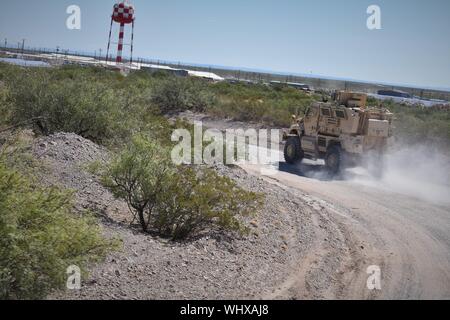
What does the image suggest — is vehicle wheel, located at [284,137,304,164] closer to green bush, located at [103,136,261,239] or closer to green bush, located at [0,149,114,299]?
green bush, located at [103,136,261,239]

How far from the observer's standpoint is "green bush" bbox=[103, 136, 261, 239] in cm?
931

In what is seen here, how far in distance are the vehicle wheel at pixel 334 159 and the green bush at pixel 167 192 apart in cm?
876

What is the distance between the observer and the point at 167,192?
30.6 feet

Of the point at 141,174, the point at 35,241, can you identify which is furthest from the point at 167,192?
the point at 35,241

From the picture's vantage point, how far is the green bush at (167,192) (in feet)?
30.6

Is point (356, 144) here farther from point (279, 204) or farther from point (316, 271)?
point (316, 271)

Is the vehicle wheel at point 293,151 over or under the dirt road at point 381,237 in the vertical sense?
over

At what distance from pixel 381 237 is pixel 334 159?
7225 mm

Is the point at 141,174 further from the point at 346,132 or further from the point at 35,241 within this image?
the point at 346,132

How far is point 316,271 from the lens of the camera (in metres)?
8.62

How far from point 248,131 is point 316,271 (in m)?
20.7

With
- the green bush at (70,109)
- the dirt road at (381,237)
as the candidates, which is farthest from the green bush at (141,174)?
the green bush at (70,109)
